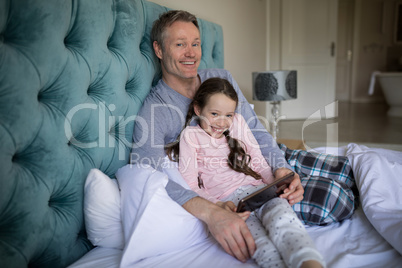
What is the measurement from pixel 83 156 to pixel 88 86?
0.26 m

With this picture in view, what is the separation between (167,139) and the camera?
1.53 metres

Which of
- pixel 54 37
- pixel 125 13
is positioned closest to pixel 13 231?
pixel 54 37

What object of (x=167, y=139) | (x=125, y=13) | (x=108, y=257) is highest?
(x=125, y=13)

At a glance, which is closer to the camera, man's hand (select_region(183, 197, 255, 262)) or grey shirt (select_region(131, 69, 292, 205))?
man's hand (select_region(183, 197, 255, 262))

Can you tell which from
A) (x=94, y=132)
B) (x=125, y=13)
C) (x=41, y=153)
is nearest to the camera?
(x=41, y=153)

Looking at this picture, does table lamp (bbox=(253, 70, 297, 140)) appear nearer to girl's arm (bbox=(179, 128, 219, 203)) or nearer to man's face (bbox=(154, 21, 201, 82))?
man's face (bbox=(154, 21, 201, 82))

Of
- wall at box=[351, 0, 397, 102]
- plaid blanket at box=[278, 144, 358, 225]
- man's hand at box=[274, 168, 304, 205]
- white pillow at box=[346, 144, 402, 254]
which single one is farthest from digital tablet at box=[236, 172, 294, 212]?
wall at box=[351, 0, 397, 102]

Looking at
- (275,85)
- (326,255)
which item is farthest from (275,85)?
(326,255)

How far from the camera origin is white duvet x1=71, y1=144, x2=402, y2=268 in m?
1.05

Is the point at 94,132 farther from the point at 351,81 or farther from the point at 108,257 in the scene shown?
the point at 351,81

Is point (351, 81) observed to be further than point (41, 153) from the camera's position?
Yes

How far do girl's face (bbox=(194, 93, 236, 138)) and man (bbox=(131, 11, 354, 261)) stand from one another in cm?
15

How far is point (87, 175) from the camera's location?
1.16m

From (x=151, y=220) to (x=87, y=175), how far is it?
0.98 feet
